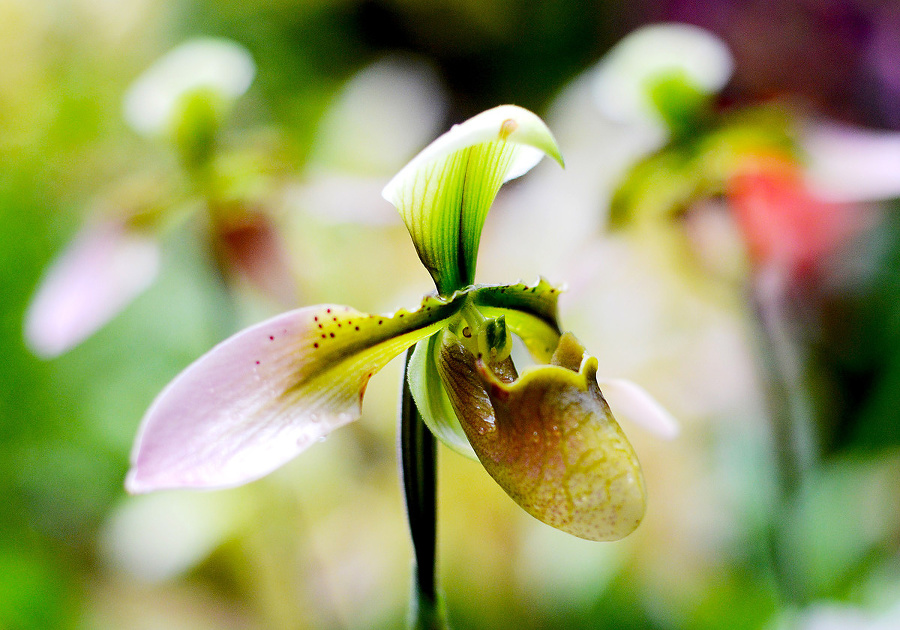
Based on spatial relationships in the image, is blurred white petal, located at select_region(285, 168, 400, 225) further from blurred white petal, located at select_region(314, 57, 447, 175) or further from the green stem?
blurred white petal, located at select_region(314, 57, 447, 175)

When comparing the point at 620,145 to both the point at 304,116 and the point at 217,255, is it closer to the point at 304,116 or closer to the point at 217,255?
the point at 217,255

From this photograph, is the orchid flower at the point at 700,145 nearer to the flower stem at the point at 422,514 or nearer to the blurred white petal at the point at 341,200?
the blurred white petal at the point at 341,200

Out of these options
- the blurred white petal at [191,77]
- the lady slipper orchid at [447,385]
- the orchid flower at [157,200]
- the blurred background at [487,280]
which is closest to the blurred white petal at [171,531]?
the blurred background at [487,280]

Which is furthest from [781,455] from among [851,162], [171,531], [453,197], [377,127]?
[377,127]

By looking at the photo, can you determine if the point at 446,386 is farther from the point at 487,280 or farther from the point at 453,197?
the point at 487,280

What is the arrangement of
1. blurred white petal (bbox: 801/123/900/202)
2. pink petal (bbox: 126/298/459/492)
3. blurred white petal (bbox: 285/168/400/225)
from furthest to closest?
1. blurred white petal (bbox: 285/168/400/225)
2. blurred white petal (bbox: 801/123/900/202)
3. pink petal (bbox: 126/298/459/492)

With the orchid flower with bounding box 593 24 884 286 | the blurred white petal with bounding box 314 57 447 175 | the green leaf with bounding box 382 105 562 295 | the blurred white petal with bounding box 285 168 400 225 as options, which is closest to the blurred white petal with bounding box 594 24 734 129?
the orchid flower with bounding box 593 24 884 286

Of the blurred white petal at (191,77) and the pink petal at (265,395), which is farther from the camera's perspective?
the blurred white petal at (191,77)
